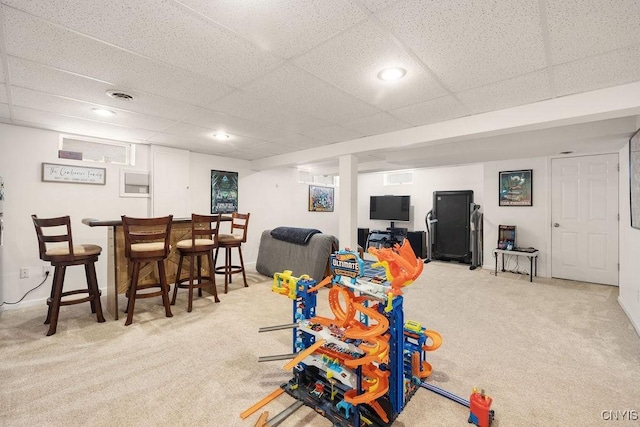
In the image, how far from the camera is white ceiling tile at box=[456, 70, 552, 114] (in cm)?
220

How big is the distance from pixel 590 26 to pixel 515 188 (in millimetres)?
4467

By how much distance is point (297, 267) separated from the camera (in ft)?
13.9

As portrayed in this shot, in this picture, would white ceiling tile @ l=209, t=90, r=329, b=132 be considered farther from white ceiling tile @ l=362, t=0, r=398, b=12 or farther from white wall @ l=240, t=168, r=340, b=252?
white wall @ l=240, t=168, r=340, b=252

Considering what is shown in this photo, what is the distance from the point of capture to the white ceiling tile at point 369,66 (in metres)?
1.70

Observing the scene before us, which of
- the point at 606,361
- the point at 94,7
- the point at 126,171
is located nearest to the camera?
the point at 94,7

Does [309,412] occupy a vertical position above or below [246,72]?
below

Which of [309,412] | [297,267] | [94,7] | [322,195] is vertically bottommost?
[309,412]

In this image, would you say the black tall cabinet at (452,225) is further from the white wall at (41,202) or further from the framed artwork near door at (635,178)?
the white wall at (41,202)

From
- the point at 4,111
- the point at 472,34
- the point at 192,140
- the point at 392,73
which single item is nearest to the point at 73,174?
the point at 4,111

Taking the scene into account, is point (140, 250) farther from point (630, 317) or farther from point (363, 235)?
point (363, 235)

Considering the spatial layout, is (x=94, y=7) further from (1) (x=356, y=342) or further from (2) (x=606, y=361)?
(2) (x=606, y=361)

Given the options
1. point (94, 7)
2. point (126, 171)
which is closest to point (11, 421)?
point (94, 7)

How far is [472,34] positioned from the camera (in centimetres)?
163

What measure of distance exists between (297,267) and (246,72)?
284 centimetres
